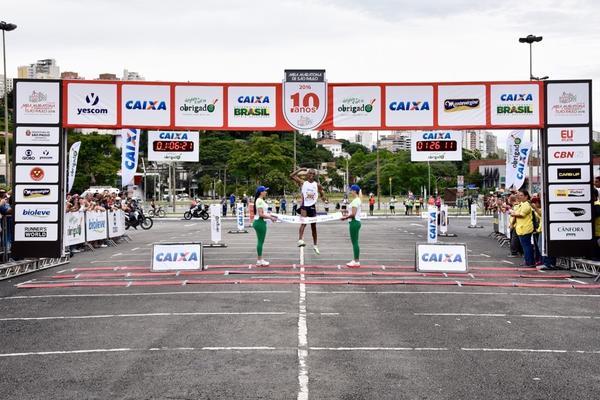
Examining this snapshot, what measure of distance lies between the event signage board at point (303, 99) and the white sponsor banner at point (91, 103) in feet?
14.5

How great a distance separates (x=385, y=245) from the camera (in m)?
23.1

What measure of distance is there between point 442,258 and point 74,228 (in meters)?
12.1

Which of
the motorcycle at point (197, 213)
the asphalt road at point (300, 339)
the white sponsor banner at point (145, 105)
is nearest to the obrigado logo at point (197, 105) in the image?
the white sponsor banner at point (145, 105)

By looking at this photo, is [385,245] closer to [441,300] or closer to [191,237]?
[191,237]

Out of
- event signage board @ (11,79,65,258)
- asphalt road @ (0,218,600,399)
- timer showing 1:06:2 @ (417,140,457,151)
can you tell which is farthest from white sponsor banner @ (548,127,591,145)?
timer showing 1:06:2 @ (417,140,457,151)

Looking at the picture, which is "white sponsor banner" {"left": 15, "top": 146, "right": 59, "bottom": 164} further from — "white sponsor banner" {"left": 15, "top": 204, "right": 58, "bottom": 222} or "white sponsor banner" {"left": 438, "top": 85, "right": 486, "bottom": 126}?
"white sponsor banner" {"left": 438, "top": 85, "right": 486, "bottom": 126}

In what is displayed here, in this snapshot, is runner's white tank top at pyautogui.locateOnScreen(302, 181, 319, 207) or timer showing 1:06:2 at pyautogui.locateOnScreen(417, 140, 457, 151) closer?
Result: runner's white tank top at pyautogui.locateOnScreen(302, 181, 319, 207)

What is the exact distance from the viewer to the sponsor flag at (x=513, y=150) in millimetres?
27703

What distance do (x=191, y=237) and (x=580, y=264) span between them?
16.3 meters

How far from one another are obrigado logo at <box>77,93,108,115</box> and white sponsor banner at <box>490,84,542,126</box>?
9.89 metres

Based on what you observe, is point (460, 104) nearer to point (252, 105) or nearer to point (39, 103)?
point (252, 105)

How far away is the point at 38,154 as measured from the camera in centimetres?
1619

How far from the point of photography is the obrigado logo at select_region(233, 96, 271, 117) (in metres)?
16.5

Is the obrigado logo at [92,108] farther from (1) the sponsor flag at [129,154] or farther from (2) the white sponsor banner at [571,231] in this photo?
(1) the sponsor flag at [129,154]
